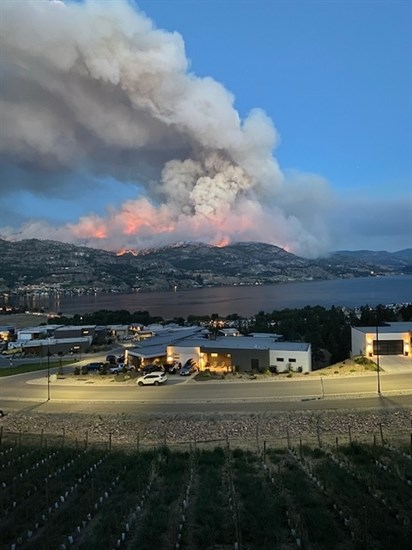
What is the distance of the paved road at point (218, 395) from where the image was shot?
45.3 ft

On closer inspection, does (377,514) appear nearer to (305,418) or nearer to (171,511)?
(171,511)

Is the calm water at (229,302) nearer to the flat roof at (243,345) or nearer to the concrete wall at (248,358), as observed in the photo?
the flat roof at (243,345)

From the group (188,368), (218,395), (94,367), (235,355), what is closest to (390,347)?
(235,355)

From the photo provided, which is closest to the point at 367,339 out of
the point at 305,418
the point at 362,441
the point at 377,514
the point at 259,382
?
the point at 259,382

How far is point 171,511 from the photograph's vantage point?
22.3 ft

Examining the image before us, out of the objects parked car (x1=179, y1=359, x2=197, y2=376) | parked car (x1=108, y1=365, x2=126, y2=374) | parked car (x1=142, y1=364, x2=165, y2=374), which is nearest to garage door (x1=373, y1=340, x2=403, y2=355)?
parked car (x1=179, y1=359, x2=197, y2=376)

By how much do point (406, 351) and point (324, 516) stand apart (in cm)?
1751

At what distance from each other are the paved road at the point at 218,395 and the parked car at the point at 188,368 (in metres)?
1.09

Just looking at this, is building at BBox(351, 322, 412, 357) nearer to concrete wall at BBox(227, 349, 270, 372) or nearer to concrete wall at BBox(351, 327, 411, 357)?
concrete wall at BBox(351, 327, 411, 357)

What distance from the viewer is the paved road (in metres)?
13.8

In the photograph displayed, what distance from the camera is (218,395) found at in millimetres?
15289

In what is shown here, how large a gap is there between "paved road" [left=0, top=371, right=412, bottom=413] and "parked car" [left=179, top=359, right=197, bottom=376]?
109 centimetres

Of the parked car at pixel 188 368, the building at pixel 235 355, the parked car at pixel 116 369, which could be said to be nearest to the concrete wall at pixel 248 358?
the building at pixel 235 355

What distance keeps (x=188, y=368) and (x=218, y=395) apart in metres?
5.31
